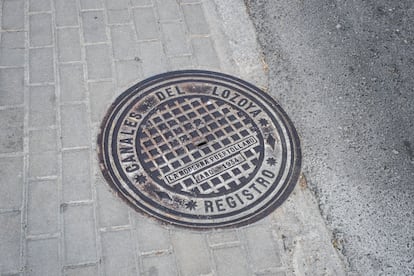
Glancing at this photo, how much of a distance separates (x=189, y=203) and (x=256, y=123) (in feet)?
3.10

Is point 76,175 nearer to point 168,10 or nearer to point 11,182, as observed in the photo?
point 11,182

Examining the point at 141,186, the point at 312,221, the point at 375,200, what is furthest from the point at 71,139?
the point at 375,200

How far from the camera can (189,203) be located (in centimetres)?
419


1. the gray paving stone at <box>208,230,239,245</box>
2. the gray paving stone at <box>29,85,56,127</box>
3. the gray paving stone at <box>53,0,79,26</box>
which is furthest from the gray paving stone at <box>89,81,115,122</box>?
the gray paving stone at <box>208,230,239,245</box>

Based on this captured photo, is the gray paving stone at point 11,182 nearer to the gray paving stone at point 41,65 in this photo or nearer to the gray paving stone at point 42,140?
the gray paving stone at point 42,140

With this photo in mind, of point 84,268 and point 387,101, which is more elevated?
point 387,101

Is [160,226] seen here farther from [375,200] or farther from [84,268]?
[375,200]

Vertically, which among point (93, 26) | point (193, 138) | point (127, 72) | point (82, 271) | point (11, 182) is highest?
point (93, 26)

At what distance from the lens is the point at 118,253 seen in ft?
12.8

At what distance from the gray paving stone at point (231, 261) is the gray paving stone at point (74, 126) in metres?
1.37

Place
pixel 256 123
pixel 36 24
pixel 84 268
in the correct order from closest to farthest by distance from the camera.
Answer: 1. pixel 84 268
2. pixel 256 123
3. pixel 36 24

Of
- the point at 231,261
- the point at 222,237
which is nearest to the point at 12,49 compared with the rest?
the point at 222,237

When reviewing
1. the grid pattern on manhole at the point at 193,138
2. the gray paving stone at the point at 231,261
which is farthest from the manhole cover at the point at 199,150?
the gray paving stone at the point at 231,261

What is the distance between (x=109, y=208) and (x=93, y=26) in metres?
1.94
